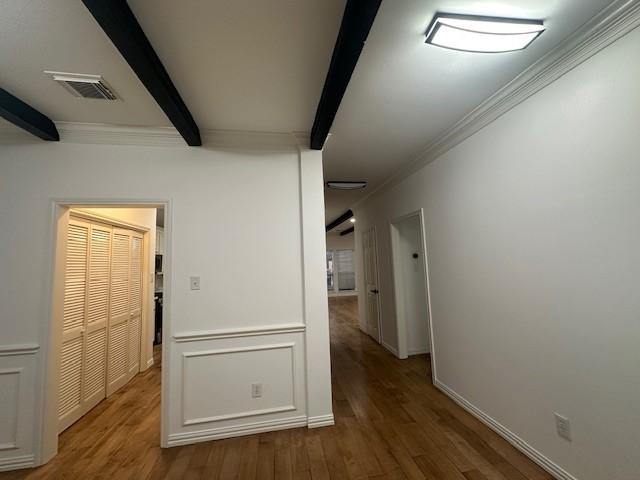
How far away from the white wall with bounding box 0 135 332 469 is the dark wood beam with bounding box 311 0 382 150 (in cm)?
70

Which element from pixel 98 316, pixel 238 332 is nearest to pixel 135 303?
pixel 98 316

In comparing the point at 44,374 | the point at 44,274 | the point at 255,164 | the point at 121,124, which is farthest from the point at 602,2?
the point at 44,374

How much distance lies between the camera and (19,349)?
1944 millimetres

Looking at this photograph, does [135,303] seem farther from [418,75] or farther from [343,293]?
[343,293]

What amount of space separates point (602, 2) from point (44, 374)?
4.08 meters

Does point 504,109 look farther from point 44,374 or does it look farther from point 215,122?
point 44,374

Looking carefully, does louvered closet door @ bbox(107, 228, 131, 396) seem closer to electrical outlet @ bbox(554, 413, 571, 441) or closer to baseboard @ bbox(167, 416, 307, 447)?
baseboard @ bbox(167, 416, 307, 447)

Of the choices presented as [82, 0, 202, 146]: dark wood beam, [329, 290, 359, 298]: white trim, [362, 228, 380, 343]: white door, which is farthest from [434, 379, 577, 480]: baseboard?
[329, 290, 359, 298]: white trim

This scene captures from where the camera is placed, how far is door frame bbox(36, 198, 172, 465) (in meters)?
1.96

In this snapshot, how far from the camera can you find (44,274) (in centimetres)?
203

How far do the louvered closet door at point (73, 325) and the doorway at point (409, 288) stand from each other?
11.8 feet

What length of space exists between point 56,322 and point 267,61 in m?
2.48

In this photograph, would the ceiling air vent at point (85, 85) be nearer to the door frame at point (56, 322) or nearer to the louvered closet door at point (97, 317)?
the door frame at point (56, 322)

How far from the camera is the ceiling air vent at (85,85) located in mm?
1587
